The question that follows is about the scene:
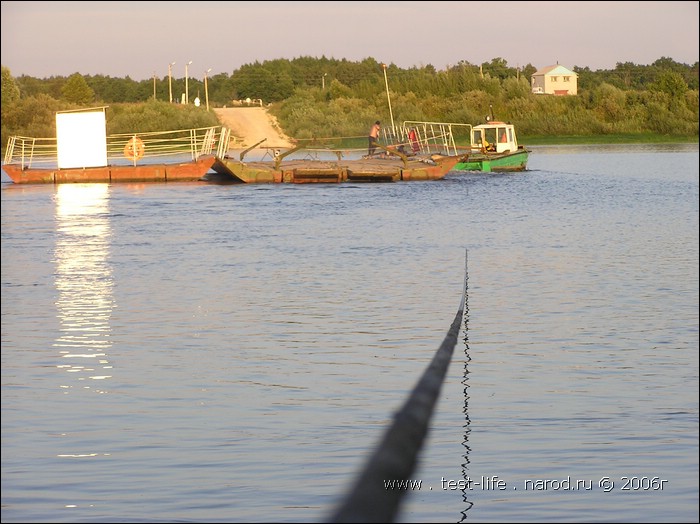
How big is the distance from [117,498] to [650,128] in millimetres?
79976

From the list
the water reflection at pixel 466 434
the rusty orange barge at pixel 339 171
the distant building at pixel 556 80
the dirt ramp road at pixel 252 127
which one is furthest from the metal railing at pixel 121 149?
the distant building at pixel 556 80

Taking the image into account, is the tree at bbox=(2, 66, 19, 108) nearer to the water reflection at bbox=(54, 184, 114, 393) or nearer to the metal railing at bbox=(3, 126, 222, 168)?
the metal railing at bbox=(3, 126, 222, 168)

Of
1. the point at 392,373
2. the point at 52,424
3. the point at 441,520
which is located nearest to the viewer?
the point at 441,520

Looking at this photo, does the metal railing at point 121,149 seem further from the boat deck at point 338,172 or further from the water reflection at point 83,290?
the water reflection at point 83,290

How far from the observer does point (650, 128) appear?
268 ft

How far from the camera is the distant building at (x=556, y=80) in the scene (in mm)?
135375

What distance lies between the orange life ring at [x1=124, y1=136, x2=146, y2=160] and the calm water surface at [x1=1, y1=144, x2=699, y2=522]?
19.1 meters

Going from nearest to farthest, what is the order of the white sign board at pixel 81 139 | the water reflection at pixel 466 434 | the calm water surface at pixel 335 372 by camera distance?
1. the water reflection at pixel 466 434
2. the calm water surface at pixel 335 372
3. the white sign board at pixel 81 139

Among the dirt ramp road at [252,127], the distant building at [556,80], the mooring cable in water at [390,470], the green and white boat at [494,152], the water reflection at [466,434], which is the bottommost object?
the water reflection at [466,434]

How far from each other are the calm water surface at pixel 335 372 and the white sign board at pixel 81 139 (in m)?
19.0

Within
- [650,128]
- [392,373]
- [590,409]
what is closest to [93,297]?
[392,373]

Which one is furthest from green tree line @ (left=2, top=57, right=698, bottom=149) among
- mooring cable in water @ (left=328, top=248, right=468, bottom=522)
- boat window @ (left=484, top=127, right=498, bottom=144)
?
mooring cable in water @ (left=328, top=248, right=468, bottom=522)

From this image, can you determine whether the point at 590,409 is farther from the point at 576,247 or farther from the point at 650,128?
the point at 650,128

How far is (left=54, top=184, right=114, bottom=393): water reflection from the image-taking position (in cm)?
1030
